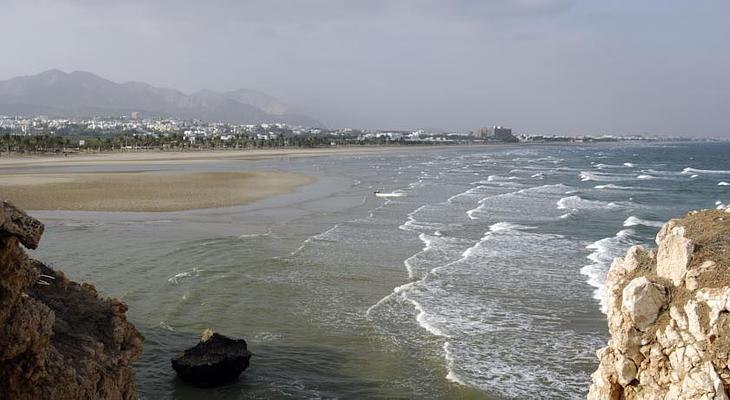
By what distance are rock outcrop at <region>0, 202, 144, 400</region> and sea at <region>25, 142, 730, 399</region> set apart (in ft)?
8.71

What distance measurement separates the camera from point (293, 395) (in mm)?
12070

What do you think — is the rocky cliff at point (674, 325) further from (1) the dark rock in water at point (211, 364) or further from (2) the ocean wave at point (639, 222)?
(2) the ocean wave at point (639, 222)

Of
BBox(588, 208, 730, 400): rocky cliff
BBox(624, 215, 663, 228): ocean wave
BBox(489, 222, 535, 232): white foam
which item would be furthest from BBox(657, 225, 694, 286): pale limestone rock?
BBox(624, 215, 663, 228): ocean wave

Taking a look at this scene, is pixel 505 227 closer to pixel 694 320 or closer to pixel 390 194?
pixel 390 194

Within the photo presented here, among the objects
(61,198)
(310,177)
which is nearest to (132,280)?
(61,198)

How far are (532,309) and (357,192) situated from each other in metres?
32.8

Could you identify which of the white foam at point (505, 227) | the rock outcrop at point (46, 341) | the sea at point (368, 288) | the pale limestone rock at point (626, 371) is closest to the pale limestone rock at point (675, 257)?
the pale limestone rock at point (626, 371)

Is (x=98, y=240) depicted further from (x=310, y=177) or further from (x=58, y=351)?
(x=310, y=177)

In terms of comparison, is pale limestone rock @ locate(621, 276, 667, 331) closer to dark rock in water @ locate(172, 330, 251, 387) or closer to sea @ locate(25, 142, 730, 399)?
sea @ locate(25, 142, 730, 399)

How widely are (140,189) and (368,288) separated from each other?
3283 cm

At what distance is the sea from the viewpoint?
1304 centimetres

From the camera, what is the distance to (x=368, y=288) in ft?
65.0

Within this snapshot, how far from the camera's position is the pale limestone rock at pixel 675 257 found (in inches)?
305

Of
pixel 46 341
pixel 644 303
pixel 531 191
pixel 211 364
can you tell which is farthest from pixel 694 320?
pixel 531 191
